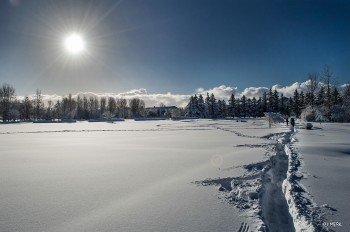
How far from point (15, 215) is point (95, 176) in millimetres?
3237

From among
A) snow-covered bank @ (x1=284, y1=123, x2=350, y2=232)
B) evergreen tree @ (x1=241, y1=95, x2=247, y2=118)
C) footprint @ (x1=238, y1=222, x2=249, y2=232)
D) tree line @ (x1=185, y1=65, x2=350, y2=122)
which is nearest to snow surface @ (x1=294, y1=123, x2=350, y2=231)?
snow-covered bank @ (x1=284, y1=123, x2=350, y2=232)

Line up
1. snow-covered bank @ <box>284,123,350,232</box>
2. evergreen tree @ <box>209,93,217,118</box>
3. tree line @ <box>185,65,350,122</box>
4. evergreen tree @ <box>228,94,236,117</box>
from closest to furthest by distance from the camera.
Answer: snow-covered bank @ <box>284,123,350,232</box> < tree line @ <box>185,65,350,122</box> < evergreen tree @ <box>228,94,236,117</box> < evergreen tree @ <box>209,93,217,118</box>

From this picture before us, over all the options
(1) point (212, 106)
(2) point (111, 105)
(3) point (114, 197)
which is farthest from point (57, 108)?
(3) point (114, 197)

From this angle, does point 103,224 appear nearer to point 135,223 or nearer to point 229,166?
point 135,223

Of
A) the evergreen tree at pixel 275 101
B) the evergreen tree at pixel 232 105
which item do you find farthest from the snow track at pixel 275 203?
the evergreen tree at pixel 232 105

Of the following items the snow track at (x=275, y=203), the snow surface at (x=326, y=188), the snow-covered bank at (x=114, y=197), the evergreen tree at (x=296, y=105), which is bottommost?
the snow track at (x=275, y=203)

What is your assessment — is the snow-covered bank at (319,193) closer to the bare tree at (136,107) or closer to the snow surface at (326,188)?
the snow surface at (326,188)

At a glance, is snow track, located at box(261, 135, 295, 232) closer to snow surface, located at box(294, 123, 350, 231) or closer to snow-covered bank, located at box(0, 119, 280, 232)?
snow surface, located at box(294, 123, 350, 231)

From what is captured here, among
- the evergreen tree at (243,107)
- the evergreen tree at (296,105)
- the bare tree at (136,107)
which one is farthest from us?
the bare tree at (136,107)

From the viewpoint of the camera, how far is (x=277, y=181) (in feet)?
25.7

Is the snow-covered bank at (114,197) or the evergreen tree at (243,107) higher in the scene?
the evergreen tree at (243,107)

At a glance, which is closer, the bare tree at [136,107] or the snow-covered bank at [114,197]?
the snow-covered bank at [114,197]

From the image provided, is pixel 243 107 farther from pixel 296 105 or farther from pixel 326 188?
pixel 326 188

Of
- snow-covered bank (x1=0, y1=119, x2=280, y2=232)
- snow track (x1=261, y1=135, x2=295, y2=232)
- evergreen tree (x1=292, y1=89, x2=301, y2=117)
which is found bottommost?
snow track (x1=261, y1=135, x2=295, y2=232)
